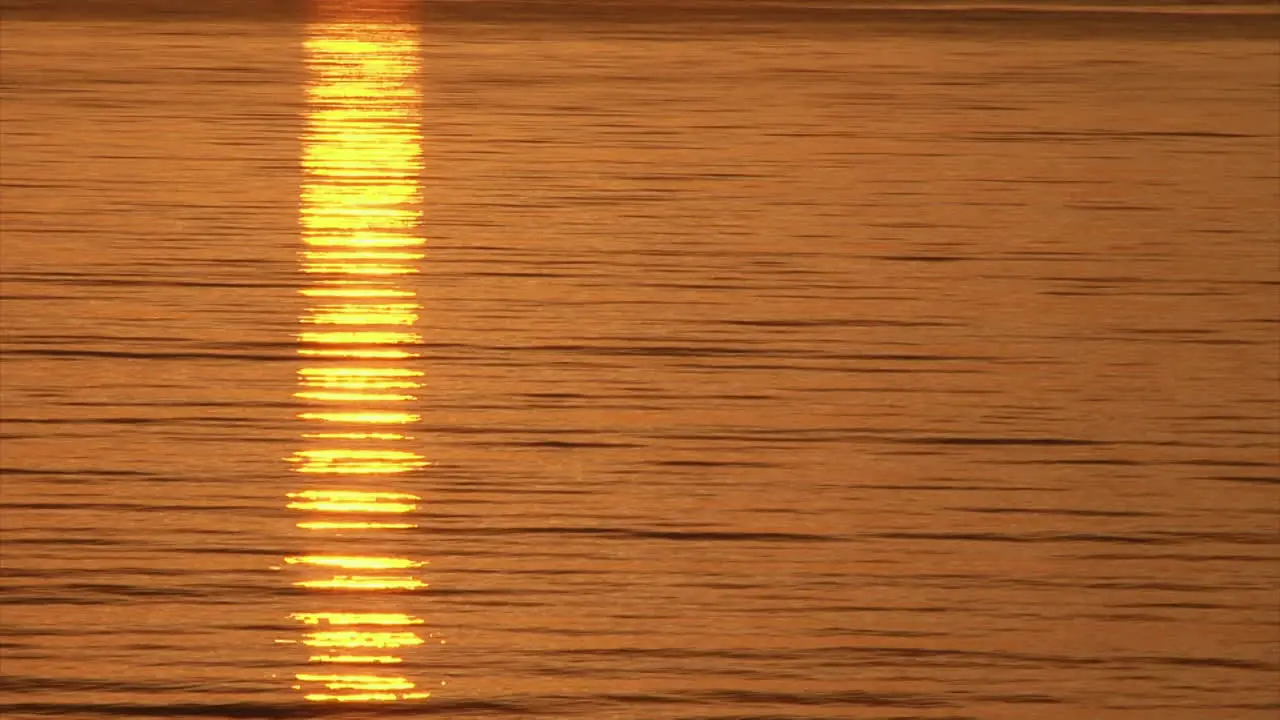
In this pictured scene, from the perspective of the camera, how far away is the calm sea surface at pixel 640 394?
0.62 m

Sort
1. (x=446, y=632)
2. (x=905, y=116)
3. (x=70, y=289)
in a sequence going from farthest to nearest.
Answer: (x=905, y=116)
(x=70, y=289)
(x=446, y=632)

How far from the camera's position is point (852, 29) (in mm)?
1571

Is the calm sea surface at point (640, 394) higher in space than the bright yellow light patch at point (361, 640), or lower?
higher

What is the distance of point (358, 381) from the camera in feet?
2.76

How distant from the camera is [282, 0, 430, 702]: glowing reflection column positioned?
633 mm

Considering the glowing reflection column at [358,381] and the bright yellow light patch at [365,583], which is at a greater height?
the glowing reflection column at [358,381]

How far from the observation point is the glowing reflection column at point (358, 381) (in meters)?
0.63

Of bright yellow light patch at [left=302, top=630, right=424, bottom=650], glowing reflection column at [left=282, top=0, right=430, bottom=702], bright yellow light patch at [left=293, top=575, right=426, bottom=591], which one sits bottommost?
bright yellow light patch at [left=302, top=630, right=424, bottom=650]

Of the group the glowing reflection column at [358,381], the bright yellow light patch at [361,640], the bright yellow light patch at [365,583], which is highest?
the glowing reflection column at [358,381]

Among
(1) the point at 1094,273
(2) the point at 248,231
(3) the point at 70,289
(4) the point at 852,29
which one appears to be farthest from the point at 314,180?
(4) the point at 852,29

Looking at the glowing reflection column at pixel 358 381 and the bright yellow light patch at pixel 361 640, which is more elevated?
the glowing reflection column at pixel 358 381

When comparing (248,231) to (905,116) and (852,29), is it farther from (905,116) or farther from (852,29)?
(852,29)

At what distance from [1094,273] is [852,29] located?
2.13 ft

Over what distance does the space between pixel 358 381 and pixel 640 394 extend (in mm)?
131
